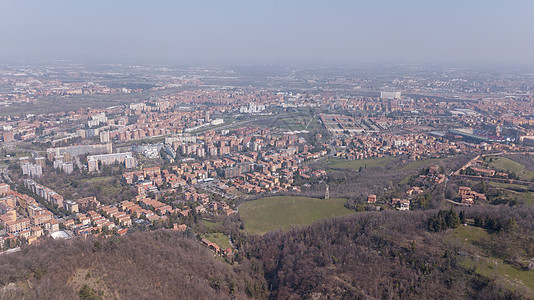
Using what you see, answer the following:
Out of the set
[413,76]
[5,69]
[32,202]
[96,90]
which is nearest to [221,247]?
[32,202]

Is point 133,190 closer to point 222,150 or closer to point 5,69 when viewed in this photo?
point 222,150

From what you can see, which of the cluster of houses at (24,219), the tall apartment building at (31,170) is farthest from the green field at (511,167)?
the tall apartment building at (31,170)

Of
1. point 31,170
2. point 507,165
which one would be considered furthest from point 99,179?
point 507,165

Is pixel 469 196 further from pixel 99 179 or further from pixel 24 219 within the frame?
pixel 99 179

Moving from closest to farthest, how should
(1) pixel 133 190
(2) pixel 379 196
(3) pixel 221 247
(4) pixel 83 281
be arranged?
1. (4) pixel 83 281
2. (3) pixel 221 247
3. (2) pixel 379 196
4. (1) pixel 133 190

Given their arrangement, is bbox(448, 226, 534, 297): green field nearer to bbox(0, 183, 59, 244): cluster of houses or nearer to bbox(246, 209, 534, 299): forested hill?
bbox(246, 209, 534, 299): forested hill

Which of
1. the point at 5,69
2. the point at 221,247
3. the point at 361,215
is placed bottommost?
the point at 221,247

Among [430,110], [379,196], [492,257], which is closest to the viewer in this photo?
[492,257]
